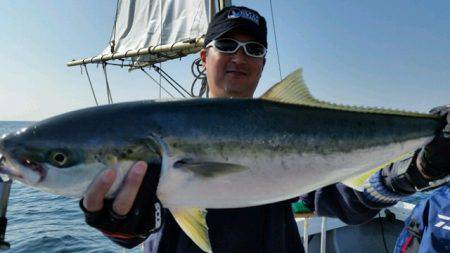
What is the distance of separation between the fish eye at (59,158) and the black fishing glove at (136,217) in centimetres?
25

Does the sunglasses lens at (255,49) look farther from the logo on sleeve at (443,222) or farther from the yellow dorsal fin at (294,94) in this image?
the logo on sleeve at (443,222)

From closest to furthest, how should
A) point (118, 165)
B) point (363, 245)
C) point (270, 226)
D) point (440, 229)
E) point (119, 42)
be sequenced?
point (118, 165) → point (270, 226) → point (440, 229) → point (363, 245) → point (119, 42)

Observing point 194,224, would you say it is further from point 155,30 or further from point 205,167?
point 155,30

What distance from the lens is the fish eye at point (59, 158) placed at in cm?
224

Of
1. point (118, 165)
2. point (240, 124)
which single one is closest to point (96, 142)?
point (118, 165)

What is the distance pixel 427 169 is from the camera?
2789mm

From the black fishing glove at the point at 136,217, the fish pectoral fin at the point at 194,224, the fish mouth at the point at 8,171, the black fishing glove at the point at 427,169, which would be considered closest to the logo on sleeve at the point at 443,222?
the black fishing glove at the point at 427,169

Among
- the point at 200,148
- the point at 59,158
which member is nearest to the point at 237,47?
the point at 200,148

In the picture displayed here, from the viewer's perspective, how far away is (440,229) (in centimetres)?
346

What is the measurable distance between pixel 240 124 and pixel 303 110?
0.41 m

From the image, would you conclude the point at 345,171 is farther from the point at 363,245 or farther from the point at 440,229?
the point at 363,245

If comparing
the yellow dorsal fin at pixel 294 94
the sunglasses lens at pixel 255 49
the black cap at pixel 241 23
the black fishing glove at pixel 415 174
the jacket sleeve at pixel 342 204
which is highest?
the black cap at pixel 241 23

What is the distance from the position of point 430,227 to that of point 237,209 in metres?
1.81

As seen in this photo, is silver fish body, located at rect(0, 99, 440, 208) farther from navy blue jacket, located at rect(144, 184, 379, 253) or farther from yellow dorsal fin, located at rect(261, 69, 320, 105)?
navy blue jacket, located at rect(144, 184, 379, 253)
